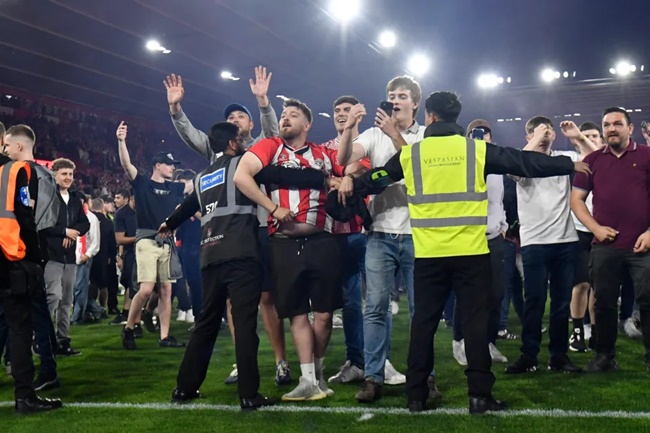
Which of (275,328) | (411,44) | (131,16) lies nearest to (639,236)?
(275,328)

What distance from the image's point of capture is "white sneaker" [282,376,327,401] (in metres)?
4.37

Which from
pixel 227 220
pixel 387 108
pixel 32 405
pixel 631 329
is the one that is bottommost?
pixel 32 405

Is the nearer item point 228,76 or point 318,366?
point 318,366

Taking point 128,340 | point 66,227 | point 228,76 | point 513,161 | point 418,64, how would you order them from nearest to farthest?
point 513,161 < point 66,227 < point 128,340 < point 228,76 < point 418,64

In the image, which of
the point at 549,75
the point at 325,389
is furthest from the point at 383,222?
the point at 549,75

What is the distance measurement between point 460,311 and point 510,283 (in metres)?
3.17

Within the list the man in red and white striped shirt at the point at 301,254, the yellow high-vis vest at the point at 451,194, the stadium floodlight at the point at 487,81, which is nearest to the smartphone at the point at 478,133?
the yellow high-vis vest at the point at 451,194

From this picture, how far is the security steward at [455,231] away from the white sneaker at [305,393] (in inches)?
26.7

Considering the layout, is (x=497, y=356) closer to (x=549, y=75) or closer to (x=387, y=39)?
(x=387, y=39)

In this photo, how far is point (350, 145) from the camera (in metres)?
4.37

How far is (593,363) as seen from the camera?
5.07 meters

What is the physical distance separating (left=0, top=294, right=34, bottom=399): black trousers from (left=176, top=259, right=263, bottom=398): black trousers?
975 millimetres

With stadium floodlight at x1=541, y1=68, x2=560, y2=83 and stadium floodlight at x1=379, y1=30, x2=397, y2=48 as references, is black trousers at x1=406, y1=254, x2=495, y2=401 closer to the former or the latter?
stadium floodlight at x1=379, y1=30, x2=397, y2=48

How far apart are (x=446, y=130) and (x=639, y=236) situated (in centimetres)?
→ 187
